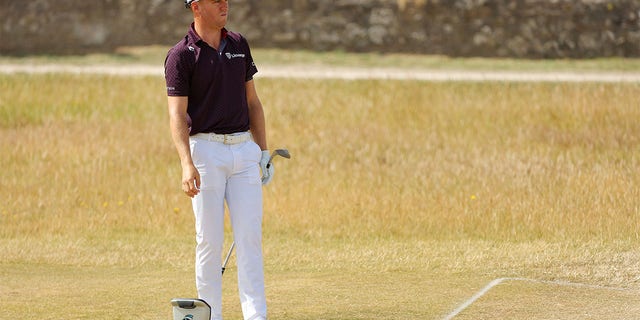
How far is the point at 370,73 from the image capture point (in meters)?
23.0

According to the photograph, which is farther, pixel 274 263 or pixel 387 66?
pixel 387 66

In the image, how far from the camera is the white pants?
730cm

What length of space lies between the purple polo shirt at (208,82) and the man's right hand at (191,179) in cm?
27

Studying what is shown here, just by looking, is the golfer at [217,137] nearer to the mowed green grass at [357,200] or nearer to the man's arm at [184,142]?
the man's arm at [184,142]

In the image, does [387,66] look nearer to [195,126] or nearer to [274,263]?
[274,263]

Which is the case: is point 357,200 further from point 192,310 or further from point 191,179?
point 191,179

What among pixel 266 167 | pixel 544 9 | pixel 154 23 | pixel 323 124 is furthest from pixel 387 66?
pixel 266 167

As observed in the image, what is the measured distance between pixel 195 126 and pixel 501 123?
1052cm

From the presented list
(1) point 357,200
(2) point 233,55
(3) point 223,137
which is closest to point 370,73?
(1) point 357,200

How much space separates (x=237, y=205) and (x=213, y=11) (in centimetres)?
108

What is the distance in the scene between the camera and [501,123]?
17.4 m

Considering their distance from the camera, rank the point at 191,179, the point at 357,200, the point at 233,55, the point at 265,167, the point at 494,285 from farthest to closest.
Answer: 1. the point at 357,200
2. the point at 494,285
3. the point at 265,167
4. the point at 233,55
5. the point at 191,179

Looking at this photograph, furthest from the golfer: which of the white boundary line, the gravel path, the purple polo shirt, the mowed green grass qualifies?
the gravel path

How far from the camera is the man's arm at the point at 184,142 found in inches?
282
